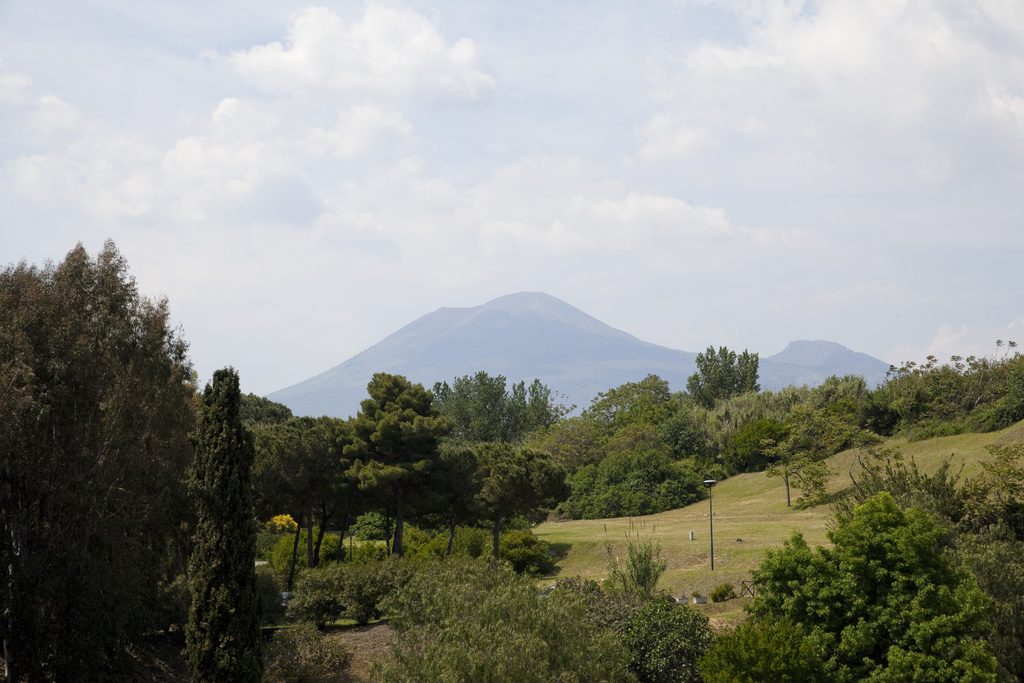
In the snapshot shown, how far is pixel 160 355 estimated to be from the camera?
19.8 meters

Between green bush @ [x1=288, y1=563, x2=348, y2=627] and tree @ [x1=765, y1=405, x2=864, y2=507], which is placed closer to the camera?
green bush @ [x1=288, y1=563, x2=348, y2=627]

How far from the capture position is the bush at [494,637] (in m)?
11.4

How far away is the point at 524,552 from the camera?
33.4 meters

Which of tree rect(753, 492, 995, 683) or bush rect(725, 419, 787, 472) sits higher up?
bush rect(725, 419, 787, 472)

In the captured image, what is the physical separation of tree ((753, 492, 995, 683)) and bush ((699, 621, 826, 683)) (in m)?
1.09

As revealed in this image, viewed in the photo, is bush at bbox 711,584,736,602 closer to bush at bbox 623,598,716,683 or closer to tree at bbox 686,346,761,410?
bush at bbox 623,598,716,683

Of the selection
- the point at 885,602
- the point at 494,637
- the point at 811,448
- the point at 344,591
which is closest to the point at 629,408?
the point at 811,448

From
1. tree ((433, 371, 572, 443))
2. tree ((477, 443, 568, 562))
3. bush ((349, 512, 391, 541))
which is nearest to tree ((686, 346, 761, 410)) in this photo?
tree ((433, 371, 572, 443))

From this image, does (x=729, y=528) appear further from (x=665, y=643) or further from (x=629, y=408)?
(x=629, y=408)

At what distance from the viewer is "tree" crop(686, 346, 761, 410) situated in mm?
89125

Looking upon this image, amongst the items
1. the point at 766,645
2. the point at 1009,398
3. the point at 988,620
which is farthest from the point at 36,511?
the point at 1009,398

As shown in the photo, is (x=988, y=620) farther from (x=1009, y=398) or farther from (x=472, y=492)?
(x=1009, y=398)

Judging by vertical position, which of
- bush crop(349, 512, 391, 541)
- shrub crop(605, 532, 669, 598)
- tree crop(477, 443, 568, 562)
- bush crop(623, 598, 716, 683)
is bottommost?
bush crop(349, 512, 391, 541)

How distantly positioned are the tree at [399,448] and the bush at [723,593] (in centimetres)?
1146
